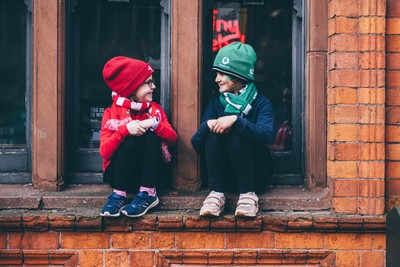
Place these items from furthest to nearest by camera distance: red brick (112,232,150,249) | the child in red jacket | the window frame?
the window frame < red brick (112,232,150,249) < the child in red jacket

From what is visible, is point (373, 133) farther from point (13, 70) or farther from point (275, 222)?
point (13, 70)

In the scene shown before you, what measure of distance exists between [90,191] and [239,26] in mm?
1673

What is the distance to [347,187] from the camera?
166 inches

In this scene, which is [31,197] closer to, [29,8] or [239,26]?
[29,8]

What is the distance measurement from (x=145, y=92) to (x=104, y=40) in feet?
2.15

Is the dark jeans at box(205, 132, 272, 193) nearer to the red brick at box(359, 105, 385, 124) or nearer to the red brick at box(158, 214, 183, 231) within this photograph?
the red brick at box(158, 214, 183, 231)

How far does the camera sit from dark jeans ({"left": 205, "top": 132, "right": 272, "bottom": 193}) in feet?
13.4

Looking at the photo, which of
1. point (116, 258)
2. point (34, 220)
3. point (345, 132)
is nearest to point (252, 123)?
point (345, 132)

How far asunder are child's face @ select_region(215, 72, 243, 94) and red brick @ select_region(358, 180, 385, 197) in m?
1.08

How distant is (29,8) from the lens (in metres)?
4.49

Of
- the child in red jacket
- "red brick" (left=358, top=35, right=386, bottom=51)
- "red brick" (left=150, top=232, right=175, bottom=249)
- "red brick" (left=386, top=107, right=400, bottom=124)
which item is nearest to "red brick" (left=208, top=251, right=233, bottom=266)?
"red brick" (left=150, top=232, right=175, bottom=249)

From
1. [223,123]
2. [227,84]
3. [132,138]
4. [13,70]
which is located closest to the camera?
[223,123]

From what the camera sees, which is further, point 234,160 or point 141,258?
point 141,258

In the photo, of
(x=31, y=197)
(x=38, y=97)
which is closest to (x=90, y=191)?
(x=31, y=197)
